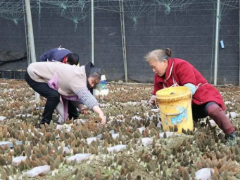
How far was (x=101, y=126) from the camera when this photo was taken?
362 cm

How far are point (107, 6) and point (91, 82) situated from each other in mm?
8619

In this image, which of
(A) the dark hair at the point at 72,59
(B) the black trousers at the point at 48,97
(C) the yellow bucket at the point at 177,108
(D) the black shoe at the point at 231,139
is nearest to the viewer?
(D) the black shoe at the point at 231,139

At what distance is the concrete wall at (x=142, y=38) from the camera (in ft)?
36.8

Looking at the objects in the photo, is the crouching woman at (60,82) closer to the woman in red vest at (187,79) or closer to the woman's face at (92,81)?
the woman's face at (92,81)

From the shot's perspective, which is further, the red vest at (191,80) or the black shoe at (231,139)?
the red vest at (191,80)

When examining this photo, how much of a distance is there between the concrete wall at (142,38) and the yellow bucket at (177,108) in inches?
319

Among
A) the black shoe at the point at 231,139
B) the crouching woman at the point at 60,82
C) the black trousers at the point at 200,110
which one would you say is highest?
the crouching woman at the point at 60,82

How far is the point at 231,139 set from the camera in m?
3.29

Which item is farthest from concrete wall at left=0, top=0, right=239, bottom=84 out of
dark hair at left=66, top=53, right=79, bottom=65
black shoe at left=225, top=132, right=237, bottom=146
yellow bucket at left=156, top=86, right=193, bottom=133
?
black shoe at left=225, top=132, right=237, bottom=146

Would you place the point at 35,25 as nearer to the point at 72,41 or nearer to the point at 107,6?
the point at 72,41

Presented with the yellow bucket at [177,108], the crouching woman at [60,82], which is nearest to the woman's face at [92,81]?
the crouching woman at [60,82]

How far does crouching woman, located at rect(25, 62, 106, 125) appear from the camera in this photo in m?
3.72

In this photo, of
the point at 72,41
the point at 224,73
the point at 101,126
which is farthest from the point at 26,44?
the point at 101,126

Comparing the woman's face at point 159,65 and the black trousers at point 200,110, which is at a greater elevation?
the woman's face at point 159,65
